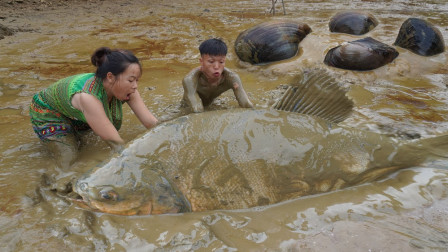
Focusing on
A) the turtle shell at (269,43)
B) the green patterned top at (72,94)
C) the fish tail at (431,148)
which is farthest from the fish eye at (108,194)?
the turtle shell at (269,43)

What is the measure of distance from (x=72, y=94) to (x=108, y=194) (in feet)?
3.10

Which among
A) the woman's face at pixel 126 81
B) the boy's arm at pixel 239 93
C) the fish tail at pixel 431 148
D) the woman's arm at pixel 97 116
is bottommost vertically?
the fish tail at pixel 431 148

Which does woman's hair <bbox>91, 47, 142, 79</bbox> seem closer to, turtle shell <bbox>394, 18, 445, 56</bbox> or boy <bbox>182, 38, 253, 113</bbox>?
boy <bbox>182, 38, 253, 113</bbox>

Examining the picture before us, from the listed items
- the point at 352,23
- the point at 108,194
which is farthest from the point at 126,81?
the point at 352,23

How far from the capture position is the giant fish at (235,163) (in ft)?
6.48

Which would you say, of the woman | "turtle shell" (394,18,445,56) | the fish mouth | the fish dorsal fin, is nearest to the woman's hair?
the woman

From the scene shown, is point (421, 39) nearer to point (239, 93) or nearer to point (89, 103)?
point (239, 93)

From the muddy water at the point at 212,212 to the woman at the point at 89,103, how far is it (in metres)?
0.19

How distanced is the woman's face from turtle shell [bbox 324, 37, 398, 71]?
128 inches

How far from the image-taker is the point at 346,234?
184 cm

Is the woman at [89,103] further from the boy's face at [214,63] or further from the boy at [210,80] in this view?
the boy's face at [214,63]

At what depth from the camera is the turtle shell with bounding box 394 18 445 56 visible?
5.14 m

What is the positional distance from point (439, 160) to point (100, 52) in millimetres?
2564

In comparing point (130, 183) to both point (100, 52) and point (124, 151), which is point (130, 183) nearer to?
point (124, 151)
